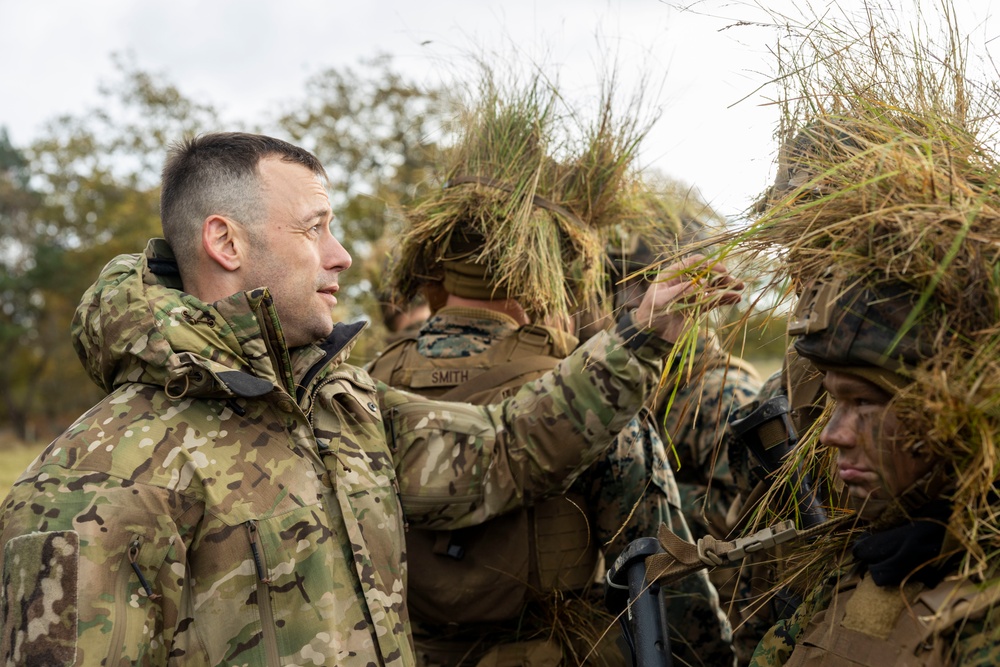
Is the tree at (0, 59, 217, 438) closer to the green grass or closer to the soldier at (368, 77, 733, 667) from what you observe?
the green grass

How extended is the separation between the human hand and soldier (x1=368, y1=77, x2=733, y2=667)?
60 cm

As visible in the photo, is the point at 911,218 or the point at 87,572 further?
the point at 87,572

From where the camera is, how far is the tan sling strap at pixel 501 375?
3.22m

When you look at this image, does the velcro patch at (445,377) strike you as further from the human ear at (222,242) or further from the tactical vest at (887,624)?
the tactical vest at (887,624)

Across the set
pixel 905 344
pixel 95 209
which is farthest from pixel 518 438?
pixel 95 209

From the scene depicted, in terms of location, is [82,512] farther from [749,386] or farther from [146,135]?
[146,135]

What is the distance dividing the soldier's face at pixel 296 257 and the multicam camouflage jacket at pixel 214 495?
0.09m

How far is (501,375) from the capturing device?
10.6 feet

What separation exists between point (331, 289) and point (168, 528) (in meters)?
0.89

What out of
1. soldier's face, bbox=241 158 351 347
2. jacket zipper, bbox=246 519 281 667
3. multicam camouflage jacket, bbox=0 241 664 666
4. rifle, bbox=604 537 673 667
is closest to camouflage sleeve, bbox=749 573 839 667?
rifle, bbox=604 537 673 667

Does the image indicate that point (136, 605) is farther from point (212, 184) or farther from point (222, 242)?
point (212, 184)

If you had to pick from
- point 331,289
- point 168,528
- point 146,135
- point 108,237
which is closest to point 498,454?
point 331,289

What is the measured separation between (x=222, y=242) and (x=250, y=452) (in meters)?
0.65

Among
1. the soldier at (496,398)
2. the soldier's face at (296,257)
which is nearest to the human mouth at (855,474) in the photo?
the soldier at (496,398)
